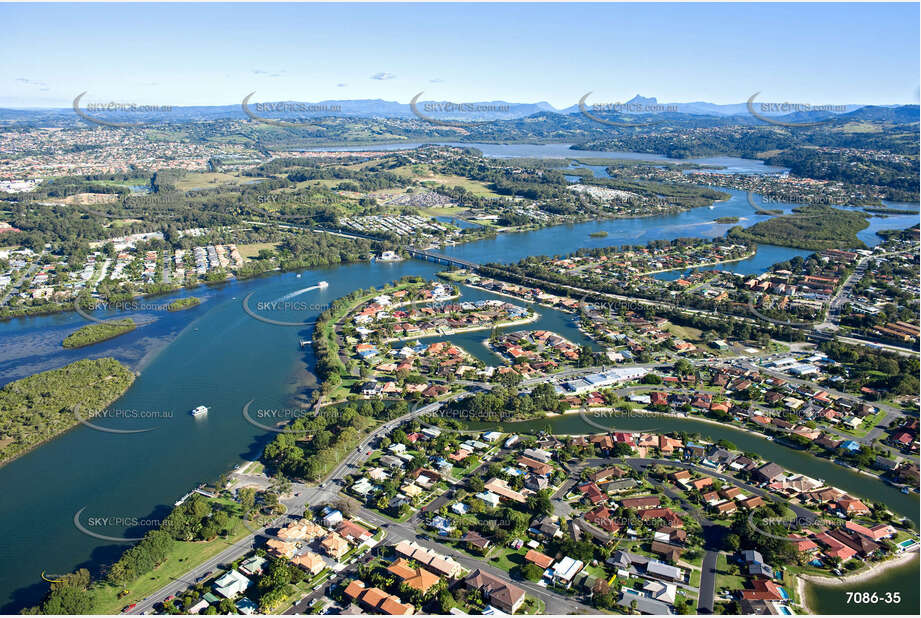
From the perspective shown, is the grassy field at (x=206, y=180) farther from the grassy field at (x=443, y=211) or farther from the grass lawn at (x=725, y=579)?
the grass lawn at (x=725, y=579)

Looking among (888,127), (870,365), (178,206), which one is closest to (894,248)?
(870,365)

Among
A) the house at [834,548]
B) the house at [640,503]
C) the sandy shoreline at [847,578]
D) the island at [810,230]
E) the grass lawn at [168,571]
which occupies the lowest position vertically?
the grass lawn at [168,571]

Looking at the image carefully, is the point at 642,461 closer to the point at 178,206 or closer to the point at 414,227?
the point at 414,227

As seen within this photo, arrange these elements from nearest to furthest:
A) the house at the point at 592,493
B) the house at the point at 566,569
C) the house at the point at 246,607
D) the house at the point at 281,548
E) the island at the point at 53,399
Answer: the house at the point at 246,607 < the house at the point at 566,569 < the house at the point at 281,548 < the house at the point at 592,493 < the island at the point at 53,399

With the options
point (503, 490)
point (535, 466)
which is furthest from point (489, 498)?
point (535, 466)

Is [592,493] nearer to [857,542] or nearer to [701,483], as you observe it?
[701,483]

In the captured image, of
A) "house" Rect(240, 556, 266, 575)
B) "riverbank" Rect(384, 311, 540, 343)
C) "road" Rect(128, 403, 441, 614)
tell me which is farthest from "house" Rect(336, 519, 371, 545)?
"riverbank" Rect(384, 311, 540, 343)

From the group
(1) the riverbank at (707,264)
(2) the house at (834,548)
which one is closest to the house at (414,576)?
(2) the house at (834,548)
